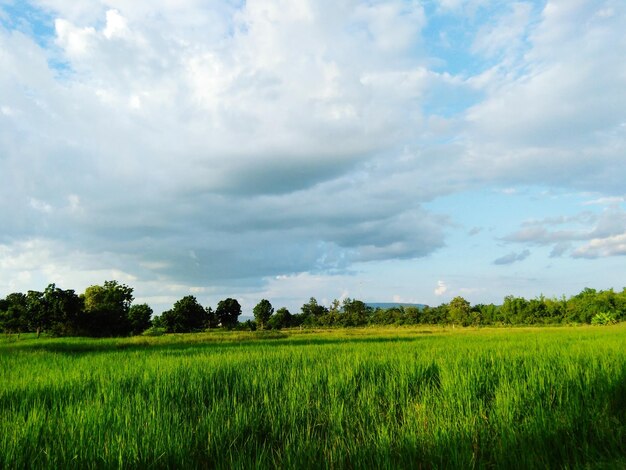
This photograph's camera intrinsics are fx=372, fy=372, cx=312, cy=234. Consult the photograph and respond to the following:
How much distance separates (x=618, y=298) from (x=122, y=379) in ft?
208

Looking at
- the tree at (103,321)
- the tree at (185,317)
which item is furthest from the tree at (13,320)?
the tree at (185,317)

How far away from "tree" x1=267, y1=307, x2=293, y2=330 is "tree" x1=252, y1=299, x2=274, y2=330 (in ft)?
10.4

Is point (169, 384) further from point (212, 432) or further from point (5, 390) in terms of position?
point (5, 390)

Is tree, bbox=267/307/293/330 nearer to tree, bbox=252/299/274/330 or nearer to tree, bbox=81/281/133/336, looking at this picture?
tree, bbox=252/299/274/330

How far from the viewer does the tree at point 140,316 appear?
51.8 meters

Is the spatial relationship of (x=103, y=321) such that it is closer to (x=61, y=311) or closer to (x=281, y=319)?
(x=61, y=311)

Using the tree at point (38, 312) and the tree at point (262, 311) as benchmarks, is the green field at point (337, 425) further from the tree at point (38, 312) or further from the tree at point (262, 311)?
the tree at point (262, 311)

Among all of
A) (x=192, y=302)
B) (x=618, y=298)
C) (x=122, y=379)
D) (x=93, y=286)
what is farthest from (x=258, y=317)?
(x=122, y=379)

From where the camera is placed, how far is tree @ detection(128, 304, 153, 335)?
51.8 m

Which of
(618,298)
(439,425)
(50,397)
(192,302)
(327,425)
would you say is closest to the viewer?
(439,425)

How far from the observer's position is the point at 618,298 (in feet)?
166

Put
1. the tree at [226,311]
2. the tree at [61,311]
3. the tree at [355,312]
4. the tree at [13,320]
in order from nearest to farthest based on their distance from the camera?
the tree at [61,311] → the tree at [13,320] → the tree at [355,312] → the tree at [226,311]

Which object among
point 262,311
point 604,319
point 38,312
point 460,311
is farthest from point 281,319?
point 604,319

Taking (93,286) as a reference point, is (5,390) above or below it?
below
